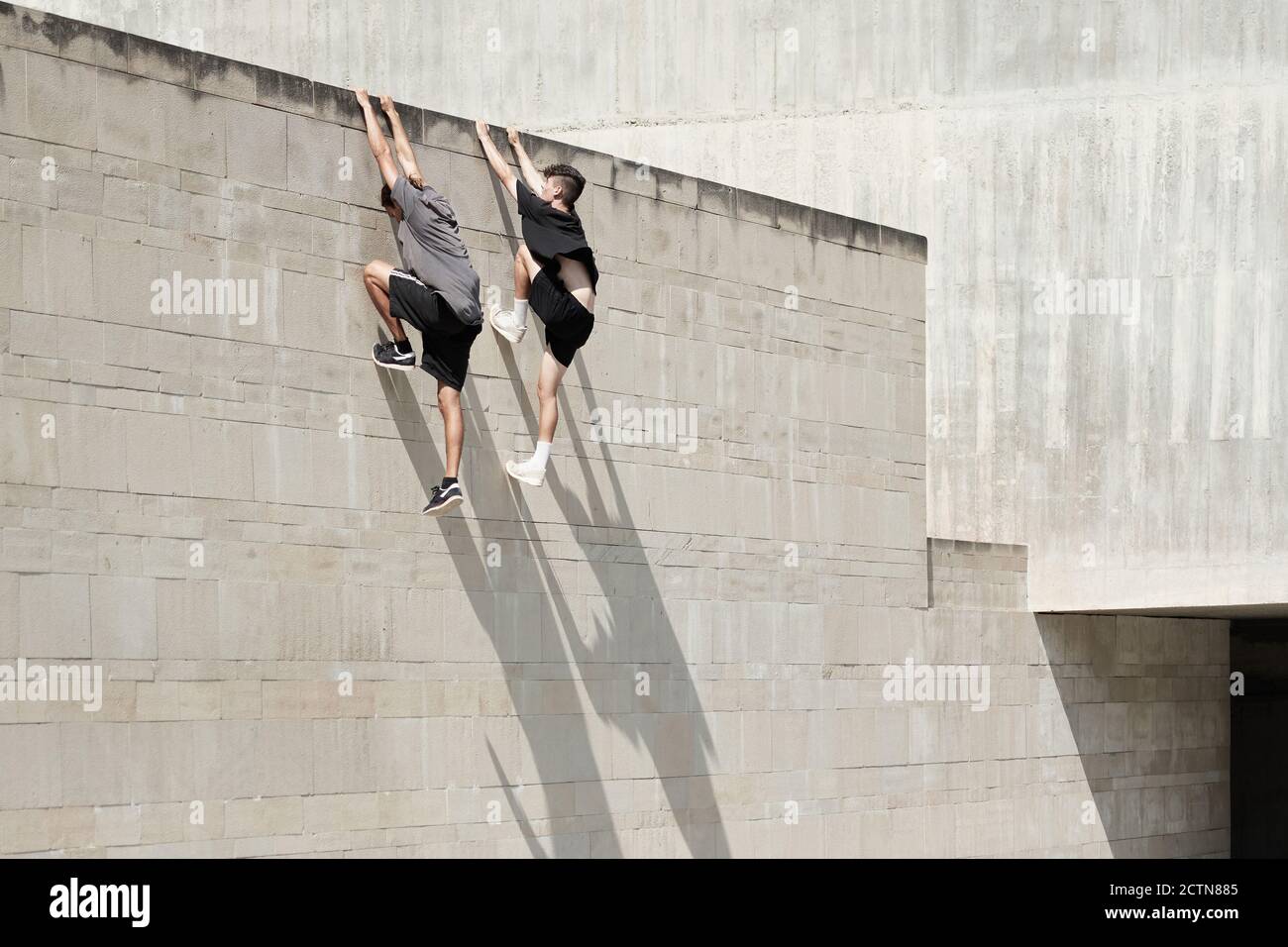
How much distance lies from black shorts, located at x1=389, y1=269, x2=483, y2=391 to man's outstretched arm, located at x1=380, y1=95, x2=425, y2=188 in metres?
0.57

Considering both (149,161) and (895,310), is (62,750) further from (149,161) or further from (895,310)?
(895,310)

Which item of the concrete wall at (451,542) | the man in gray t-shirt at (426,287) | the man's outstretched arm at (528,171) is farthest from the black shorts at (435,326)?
the man's outstretched arm at (528,171)

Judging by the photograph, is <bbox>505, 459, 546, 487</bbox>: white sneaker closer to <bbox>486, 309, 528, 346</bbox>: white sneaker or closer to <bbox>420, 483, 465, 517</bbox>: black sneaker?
<bbox>420, 483, 465, 517</bbox>: black sneaker

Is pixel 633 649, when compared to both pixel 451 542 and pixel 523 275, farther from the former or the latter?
pixel 523 275

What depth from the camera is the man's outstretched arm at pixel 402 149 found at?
11891 millimetres

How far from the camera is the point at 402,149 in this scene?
11938 mm

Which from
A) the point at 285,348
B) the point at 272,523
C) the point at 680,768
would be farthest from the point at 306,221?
the point at 680,768

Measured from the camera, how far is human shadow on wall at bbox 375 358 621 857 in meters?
12.3

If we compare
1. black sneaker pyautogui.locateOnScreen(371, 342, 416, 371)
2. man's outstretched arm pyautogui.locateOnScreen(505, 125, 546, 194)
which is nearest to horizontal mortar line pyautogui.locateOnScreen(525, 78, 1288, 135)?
man's outstretched arm pyautogui.locateOnScreen(505, 125, 546, 194)

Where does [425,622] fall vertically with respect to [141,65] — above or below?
below

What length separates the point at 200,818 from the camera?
35.8 feet

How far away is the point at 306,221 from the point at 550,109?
7.86 metres

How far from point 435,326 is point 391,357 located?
35cm

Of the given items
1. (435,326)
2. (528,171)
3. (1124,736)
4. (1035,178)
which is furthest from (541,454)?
(1124,736)
